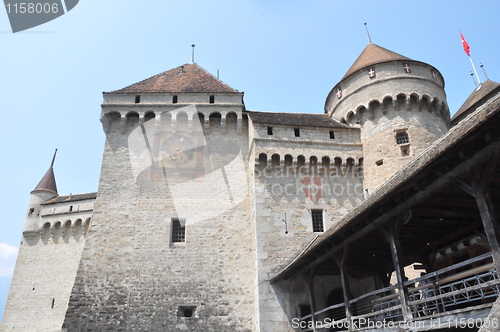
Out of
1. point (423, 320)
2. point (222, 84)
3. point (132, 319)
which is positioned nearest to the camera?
point (423, 320)

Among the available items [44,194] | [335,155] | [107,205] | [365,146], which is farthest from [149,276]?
[44,194]

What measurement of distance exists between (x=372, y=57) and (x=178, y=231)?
11879 mm

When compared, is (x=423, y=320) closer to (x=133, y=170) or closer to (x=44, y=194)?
(x=133, y=170)

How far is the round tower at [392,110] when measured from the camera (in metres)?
15.5

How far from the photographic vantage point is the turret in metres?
23.3

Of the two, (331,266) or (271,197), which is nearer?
(331,266)

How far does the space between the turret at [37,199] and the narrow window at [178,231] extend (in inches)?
489

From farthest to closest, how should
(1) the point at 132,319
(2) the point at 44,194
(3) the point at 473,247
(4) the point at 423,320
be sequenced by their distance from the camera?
(2) the point at 44,194, (1) the point at 132,319, (3) the point at 473,247, (4) the point at 423,320

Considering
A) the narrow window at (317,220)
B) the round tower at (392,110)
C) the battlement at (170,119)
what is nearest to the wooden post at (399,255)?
the narrow window at (317,220)

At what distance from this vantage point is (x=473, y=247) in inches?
367

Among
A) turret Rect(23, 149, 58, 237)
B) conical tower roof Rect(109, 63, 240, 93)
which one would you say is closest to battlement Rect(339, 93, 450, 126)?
conical tower roof Rect(109, 63, 240, 93)

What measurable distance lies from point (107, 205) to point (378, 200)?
12.0 meters

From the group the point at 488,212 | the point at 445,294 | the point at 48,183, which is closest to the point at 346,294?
the point at 445,294

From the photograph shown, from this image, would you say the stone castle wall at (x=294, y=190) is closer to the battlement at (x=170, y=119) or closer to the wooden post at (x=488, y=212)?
the battlement at (x=170, y=119)
